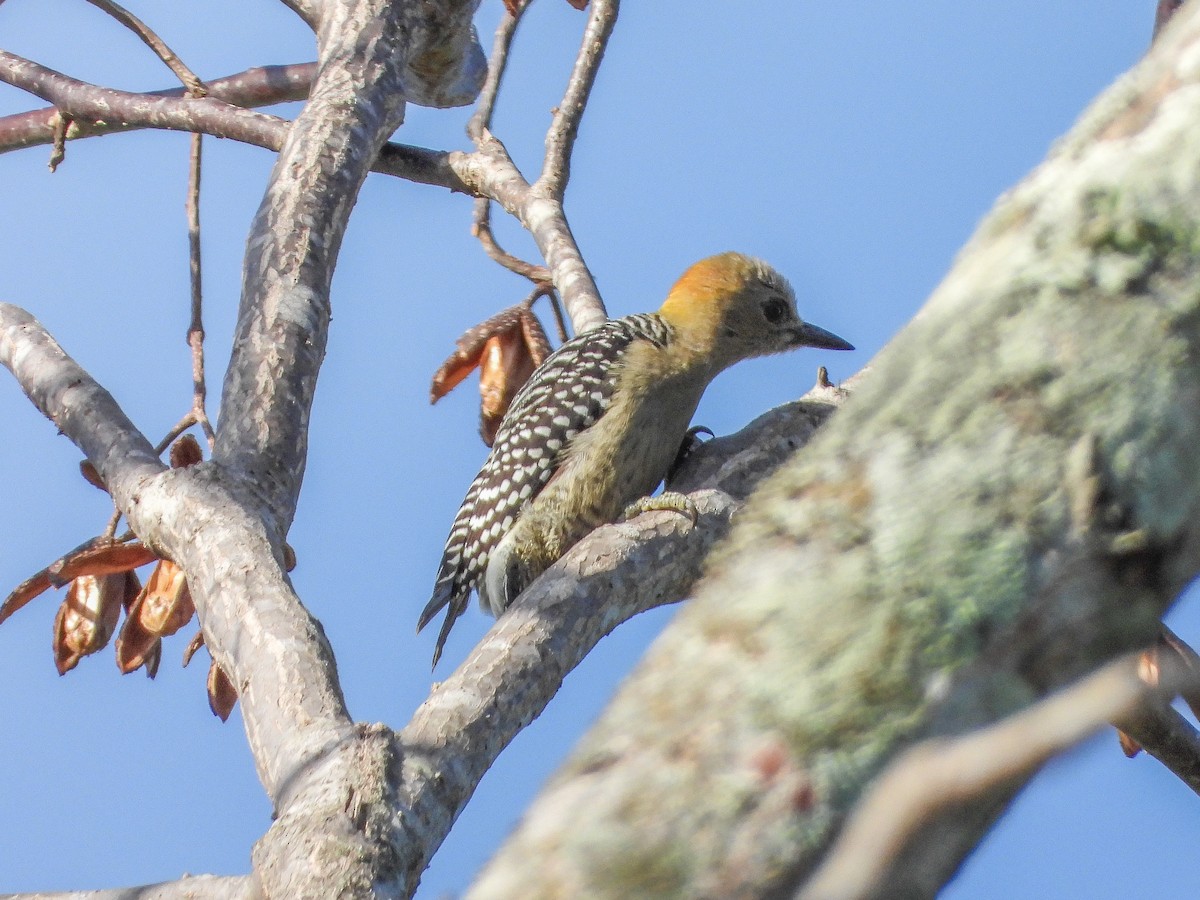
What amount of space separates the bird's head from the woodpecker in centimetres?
4

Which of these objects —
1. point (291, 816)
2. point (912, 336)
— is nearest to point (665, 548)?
point (291, 816)

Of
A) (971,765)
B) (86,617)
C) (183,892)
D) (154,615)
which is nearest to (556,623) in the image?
(183,892)

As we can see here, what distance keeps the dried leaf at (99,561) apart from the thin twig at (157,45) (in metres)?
2.10

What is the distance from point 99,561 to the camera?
3.68 m

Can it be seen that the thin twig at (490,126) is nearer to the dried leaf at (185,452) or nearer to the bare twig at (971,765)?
the dried leaf at (185,452)

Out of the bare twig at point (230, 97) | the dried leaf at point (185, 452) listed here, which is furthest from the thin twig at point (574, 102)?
the dried leaf at point (185, 452)

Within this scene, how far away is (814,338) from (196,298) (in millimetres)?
2774

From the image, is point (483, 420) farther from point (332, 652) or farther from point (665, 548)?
point (332, 652)

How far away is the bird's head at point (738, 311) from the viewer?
5531 mm

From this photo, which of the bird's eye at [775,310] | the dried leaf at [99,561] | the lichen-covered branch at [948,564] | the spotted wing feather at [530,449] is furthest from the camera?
the bird's eye at [775,310]

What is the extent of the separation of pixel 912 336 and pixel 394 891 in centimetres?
147

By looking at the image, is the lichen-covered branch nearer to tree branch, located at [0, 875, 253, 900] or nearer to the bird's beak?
tree branch, located at [0, 875, 253, 900]

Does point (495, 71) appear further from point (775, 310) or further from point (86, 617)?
point (86, 617)

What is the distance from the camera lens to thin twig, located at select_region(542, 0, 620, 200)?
15.6 ft
